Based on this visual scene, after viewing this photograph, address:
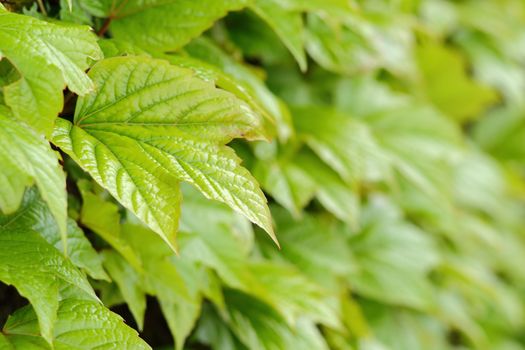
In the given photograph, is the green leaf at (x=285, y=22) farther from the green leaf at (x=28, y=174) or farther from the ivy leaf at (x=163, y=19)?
the green leaf at (x=28, y=174)

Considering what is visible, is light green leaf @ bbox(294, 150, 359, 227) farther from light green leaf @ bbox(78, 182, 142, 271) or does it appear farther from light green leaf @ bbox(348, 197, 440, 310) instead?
light green leaf @ bbox(78, 182, 142, 271)

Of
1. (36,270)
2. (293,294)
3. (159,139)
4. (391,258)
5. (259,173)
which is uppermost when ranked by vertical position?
(159,139)

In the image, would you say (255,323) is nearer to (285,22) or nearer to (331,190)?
(331,190)

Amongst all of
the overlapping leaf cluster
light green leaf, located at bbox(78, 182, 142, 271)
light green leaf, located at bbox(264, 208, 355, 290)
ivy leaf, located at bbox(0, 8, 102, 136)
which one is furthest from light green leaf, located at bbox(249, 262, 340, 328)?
ivy leaf, located at bbox(0, 8, 102, 136)

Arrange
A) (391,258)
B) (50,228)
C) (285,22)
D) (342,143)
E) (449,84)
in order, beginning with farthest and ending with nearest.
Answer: (449,84)
(391,258)
(342,143)
(285,22)
(50,228)

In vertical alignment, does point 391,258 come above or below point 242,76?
below

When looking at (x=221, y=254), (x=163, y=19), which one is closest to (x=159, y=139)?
(x=163, y=19)

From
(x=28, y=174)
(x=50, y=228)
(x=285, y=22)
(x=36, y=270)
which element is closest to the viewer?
(x=28, y=174)
